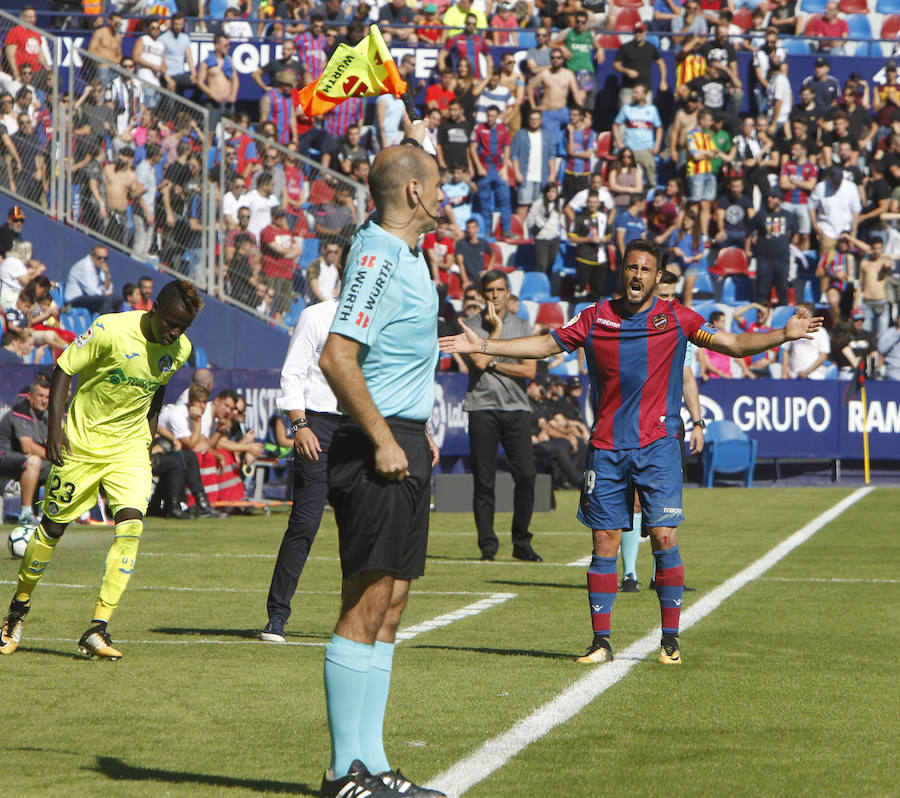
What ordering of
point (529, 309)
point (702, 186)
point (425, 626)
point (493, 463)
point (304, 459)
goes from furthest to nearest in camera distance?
point (702, 186)
point (529, 309)
point (493, 463)
point (425, 626)
point (304, 459)

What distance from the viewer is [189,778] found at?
16.9 ft

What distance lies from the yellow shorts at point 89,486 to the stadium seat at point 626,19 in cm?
2422

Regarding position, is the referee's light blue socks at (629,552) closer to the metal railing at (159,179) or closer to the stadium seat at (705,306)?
the metal railing at (159,179)

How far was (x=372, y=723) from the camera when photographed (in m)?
4.82

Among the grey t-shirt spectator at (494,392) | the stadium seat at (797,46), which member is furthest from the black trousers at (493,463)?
the stadium seat at (797,46)

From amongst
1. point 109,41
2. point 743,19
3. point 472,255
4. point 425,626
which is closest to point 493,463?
point 425,626

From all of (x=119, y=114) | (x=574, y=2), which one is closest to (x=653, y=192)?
(x=574, y=2)

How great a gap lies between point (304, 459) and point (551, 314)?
17.2 metres

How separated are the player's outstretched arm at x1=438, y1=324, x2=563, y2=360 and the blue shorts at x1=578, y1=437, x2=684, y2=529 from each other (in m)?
0.63

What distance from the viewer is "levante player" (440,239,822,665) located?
7.81 m

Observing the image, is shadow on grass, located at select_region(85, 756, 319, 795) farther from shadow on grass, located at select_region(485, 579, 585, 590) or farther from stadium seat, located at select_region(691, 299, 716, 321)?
stadium seat, located at select_region(691, 299, 716, 321)

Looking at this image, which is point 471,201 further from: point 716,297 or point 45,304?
point 45,304

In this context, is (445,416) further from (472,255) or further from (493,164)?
(493,164)

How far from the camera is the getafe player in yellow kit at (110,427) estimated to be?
8016mm
